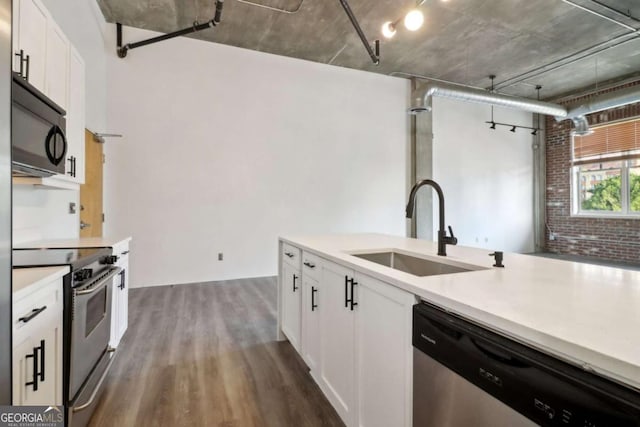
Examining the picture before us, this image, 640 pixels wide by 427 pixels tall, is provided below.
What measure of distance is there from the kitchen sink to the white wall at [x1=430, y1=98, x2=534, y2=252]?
15.9 feet

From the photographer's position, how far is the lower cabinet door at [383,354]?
1136 millimetres

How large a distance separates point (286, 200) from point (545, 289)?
4.52 meters

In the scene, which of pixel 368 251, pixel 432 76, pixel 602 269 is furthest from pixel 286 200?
pixel 602 269

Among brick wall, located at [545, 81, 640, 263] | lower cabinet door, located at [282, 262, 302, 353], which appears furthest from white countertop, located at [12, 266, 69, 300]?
brick wall, located at [545, 81, 640, 263]

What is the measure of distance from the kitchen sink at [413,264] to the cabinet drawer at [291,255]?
50 cm

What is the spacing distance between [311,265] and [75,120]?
226 cm

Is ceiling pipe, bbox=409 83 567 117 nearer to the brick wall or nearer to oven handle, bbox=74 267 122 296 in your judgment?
the brick wall

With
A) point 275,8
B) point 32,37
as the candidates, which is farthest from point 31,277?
point 275,8

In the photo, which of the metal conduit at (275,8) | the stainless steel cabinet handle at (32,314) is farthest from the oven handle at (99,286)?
the metal conduit at (275,8)

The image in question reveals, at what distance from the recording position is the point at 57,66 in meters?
2.18

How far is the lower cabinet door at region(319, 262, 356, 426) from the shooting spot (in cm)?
153

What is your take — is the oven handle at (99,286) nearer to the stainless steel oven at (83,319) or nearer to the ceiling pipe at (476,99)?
the stainless steel oven at (83,319)

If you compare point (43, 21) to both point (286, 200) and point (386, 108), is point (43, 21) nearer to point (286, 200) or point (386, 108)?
point (286, 200)

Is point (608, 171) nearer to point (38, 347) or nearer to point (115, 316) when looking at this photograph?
point (115, 316)
